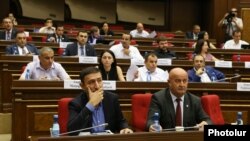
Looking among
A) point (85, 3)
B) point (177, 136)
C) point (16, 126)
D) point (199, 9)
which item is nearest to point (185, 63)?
point (16, 126)

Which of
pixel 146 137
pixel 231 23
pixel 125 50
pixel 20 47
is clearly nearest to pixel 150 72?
pixel 125 50

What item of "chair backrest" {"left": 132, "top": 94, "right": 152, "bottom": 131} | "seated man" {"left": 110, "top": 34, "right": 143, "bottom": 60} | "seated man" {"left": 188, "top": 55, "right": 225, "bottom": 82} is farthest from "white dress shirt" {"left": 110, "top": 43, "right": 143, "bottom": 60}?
"chair backrest" {"left": 132, "top": 94, "right": 152, "bottom": 131}

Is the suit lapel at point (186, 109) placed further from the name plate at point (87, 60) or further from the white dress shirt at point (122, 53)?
the white dress shirt at point (122, 53)

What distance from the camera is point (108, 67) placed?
19.0 ft

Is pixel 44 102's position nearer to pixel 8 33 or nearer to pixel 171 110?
pixel 171 110

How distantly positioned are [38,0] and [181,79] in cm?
1180

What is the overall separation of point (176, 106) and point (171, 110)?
0.23 ft

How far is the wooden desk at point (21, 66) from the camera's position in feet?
19.3

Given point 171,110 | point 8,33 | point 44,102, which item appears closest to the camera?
point 171,110

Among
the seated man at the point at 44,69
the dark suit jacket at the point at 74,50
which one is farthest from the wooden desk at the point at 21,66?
the dark suit jacket at the point at 74,50

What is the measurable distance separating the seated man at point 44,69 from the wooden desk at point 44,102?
0.62 metres

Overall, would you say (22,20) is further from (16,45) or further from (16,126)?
(16,126)

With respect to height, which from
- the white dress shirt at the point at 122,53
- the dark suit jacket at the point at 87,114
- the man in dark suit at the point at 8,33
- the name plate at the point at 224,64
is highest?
the man in dark suit at the point at 8,33

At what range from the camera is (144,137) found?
2.60 meters
